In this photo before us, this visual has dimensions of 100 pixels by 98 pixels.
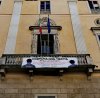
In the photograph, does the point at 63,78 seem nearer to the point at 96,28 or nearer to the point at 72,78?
the point at 72,78

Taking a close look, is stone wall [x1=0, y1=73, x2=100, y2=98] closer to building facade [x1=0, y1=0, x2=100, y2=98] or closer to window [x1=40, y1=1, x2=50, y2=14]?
building facade [x1=0, y1=0, x2=100, y2=98]

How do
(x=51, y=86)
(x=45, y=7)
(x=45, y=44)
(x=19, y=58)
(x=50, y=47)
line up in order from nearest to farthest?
(x=51, y=86) < (x=19, y=58) < (x=50, y=47) < (x=45, y=44) < (x=45, y=7)

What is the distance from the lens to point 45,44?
17891 millimetres

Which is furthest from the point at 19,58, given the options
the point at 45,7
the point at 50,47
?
the point at 45,7

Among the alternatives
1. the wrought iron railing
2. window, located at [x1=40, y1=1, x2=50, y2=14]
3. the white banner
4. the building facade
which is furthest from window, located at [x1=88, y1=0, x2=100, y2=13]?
the white banner

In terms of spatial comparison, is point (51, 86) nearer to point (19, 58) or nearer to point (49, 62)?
point (49, 62)

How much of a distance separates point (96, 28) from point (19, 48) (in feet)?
19.1

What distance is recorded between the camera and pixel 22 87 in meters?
14.2

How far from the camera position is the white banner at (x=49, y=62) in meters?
14.8

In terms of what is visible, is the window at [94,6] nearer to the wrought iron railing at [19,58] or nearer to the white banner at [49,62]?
the wrought iron railing at [19,58]

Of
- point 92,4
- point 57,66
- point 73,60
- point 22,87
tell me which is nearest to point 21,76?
point 22,87

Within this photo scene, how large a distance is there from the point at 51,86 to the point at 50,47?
13.3 feet

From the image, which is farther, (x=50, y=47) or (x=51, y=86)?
(x=50, y=47)

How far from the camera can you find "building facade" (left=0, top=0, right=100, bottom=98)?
14227 millimetres
